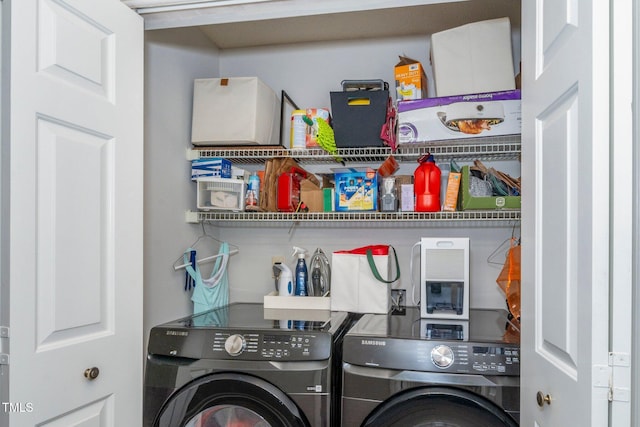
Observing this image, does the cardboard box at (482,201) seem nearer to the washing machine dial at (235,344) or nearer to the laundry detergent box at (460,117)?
the laundry detergent box at (460,117)

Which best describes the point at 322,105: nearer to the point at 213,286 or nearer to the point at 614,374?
the point at 213,286

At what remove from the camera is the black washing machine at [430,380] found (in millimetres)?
1575

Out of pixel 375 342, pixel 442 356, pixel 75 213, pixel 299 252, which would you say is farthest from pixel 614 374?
pixel 299 252

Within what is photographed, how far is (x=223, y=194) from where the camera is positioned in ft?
7.67

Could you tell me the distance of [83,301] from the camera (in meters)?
1.39

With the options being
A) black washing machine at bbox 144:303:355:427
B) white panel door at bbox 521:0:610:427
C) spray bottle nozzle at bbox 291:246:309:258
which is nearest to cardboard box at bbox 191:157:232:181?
spray bottle nozzle at bbox 291:246:309:258

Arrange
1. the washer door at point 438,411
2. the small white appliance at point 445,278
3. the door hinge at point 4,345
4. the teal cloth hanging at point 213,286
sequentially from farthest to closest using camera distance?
the teal cloth hanging at point 213,286, the small white appliance at point 445,278, the washer door at point 438,411, the door hinge at point 4,345

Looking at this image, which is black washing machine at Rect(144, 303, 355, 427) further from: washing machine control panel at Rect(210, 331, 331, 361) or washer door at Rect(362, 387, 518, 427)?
washer door at Rect(362, 387, 518, 427)

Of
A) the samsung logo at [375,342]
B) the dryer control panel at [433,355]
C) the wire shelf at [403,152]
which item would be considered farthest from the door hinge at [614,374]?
the wire shelf at [403,152]

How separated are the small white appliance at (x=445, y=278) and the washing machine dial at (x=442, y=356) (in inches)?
19.7

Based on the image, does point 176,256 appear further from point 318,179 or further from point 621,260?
point 621,260

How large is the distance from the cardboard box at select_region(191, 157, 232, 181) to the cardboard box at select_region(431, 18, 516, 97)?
3.53ft

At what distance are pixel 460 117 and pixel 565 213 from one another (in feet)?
3.46

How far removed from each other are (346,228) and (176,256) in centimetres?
89
